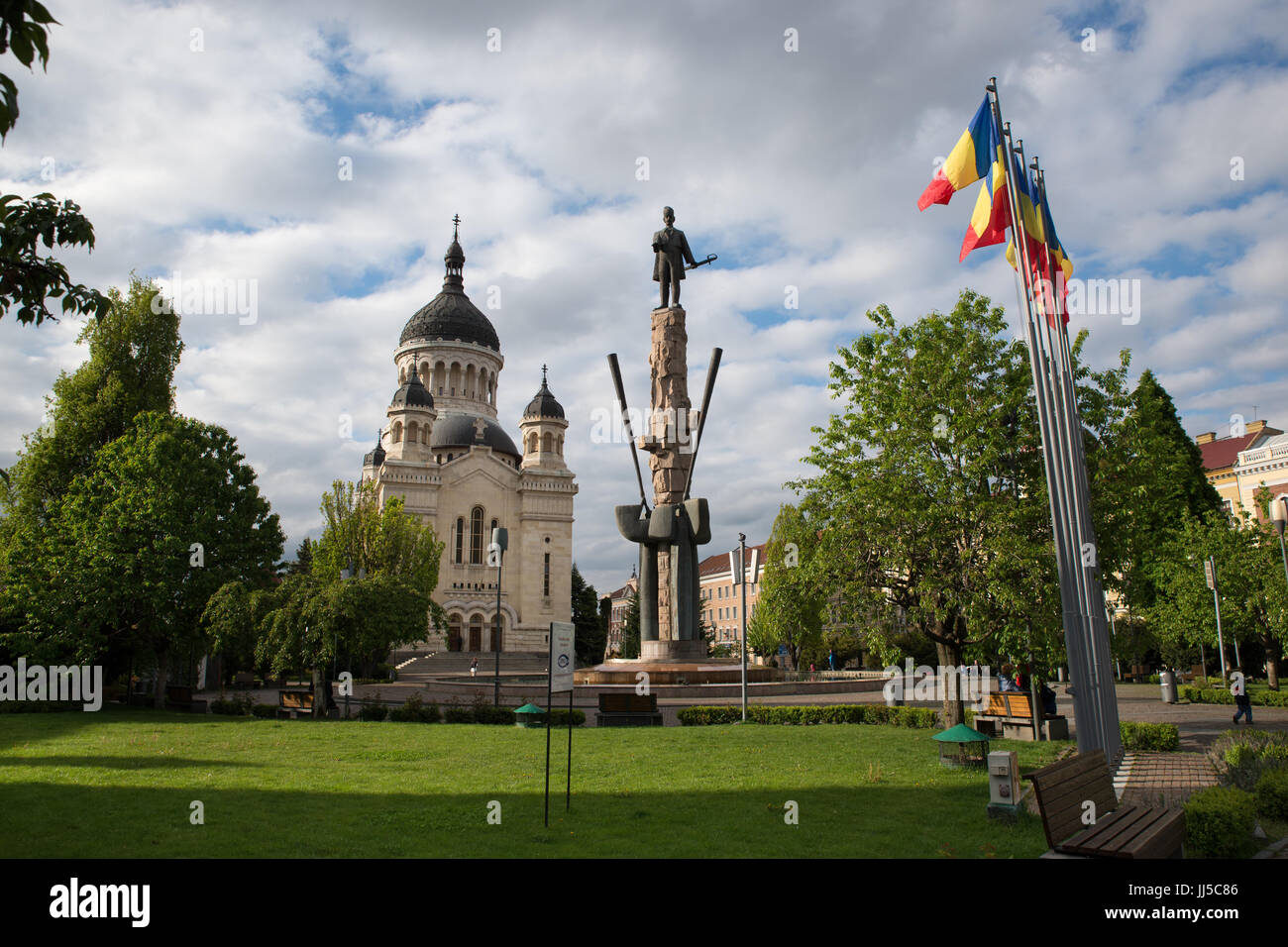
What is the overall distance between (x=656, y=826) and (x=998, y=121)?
10.5 meters

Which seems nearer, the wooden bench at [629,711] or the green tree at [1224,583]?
the wooden bench at [629,711]

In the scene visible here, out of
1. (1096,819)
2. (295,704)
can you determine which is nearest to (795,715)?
(1096,819)

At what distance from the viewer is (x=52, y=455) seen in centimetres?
3097

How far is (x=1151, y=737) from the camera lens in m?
14.9

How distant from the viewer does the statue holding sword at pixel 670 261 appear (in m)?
29.5

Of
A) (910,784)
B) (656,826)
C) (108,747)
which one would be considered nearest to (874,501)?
(910,784)

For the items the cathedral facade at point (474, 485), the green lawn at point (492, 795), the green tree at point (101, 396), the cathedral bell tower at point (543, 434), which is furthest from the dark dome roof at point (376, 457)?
the green lawn at point (492, 795)

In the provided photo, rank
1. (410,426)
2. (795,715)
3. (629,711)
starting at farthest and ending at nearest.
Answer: (410,426)
(795,715)
(629,711)

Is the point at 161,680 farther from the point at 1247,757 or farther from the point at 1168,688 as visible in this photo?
the point at 1168,688

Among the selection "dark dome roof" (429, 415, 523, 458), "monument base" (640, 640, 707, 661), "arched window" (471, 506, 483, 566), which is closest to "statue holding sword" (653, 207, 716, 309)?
"monument base" (640, 640, 707, 661)

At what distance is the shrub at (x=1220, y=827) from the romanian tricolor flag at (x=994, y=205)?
8132 millimetres

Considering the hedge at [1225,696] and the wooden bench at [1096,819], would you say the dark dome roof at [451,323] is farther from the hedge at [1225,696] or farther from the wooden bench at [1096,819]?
the wooden bench at [1096,819]

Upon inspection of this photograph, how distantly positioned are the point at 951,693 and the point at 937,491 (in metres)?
4.21

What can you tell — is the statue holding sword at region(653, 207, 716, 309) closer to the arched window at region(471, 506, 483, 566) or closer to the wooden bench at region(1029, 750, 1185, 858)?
the wooden bench at region(1029, 750, 1185, 858)
